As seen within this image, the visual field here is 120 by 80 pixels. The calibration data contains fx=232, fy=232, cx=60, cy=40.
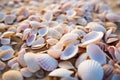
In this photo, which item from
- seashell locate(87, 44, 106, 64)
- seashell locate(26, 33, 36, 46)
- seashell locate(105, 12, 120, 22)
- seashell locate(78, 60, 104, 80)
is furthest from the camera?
seashell locate(105, 12, 120, 22)

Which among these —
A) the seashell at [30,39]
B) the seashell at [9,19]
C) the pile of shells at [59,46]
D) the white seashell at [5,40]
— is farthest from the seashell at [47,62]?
the seashell at [9,19]

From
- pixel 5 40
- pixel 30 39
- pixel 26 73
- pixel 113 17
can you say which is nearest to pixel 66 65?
pixel 26 73

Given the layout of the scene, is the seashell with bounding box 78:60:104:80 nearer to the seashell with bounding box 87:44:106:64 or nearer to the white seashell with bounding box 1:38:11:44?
the seashell with bounding box 87:44:106:64

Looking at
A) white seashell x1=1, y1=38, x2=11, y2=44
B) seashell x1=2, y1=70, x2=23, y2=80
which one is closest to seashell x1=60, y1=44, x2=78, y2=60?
seashell x1=2, y1=70, x2=23, y2=80

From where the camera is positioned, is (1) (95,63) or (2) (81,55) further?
(2) (81,55)

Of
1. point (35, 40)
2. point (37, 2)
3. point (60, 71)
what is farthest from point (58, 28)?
point (37, 2)

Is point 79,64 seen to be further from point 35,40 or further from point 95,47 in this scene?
point 35,40
